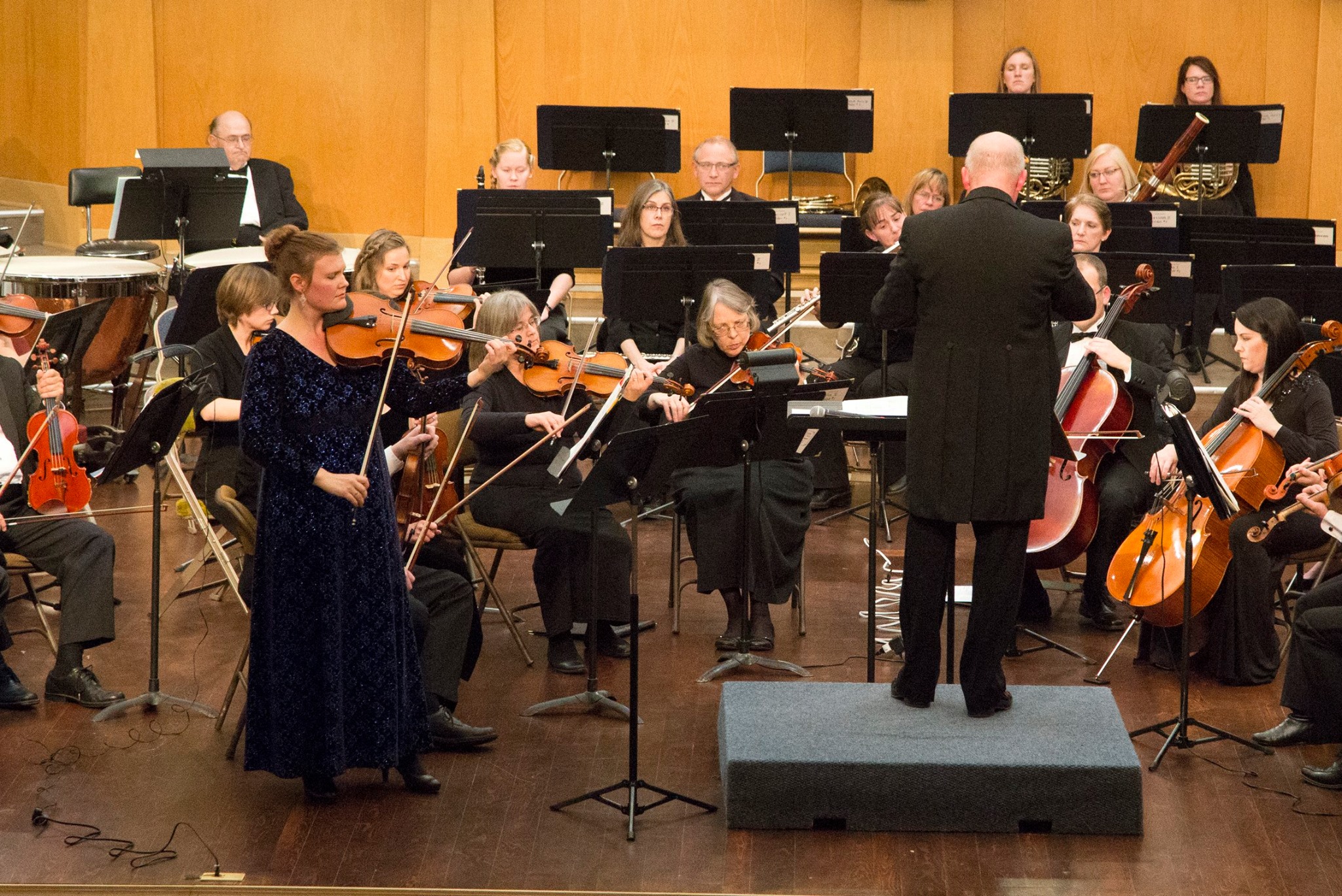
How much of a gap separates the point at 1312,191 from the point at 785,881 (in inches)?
257

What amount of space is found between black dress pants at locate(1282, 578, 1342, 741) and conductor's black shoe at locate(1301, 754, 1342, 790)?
121mm

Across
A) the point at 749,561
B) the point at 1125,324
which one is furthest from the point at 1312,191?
the point at 749,561

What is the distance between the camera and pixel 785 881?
3.49 meters

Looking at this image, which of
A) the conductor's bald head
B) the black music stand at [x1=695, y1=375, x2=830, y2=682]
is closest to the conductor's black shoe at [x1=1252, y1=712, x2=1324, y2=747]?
the black music stand at [x1=695, y1=375, x2=830, y2=682]

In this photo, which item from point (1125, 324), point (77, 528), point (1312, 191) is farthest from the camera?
point (1312, 191)

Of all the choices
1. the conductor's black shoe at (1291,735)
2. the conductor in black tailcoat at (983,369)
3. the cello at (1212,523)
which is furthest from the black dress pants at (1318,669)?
the conductor in black tailcoat at (983,369)

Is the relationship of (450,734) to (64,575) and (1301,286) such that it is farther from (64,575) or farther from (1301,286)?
(1301,286)

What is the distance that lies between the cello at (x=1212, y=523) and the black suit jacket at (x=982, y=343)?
1.15 meters

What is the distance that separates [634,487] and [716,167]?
372 centimetres

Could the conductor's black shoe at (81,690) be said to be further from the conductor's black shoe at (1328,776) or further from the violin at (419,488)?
the conductor's black shoe at (1328,776)

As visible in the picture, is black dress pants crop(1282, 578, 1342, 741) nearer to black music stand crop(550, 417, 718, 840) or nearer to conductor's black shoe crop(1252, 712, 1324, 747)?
conductor's black shoe crop(1252, 712, 1324, 747)

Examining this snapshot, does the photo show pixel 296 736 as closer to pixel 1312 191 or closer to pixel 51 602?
pixel 51 602

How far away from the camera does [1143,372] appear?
17.7ft

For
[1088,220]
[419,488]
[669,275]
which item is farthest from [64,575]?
[1088,220]
